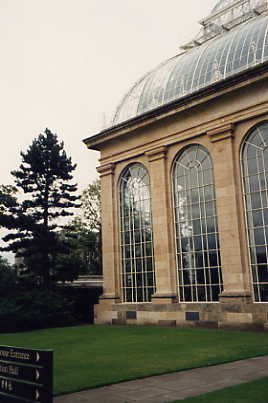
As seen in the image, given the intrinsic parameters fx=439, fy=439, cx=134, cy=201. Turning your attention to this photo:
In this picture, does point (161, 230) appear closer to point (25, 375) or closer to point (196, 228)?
point (196, 228)

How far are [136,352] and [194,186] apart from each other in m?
14.3

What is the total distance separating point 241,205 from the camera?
1030 inches

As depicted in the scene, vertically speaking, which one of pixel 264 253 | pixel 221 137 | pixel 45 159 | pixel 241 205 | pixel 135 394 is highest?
pixel 45 159

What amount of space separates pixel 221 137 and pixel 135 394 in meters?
19.9

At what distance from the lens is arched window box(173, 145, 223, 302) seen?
27203mm

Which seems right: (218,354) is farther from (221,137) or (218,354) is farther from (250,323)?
(221,137)

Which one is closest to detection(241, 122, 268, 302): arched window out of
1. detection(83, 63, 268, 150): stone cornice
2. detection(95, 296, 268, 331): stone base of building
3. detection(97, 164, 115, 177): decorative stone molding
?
detection(95, 296, 268, 331): stone base of building

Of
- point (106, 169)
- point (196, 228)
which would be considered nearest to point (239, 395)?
point (196, 228)

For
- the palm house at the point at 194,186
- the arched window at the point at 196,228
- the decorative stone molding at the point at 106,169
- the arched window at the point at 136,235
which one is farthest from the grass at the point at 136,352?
the decorative stone molding at the point at 106,169

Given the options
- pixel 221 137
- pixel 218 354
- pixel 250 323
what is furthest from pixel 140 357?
pixel 221 137

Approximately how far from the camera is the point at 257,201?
83.8 ft

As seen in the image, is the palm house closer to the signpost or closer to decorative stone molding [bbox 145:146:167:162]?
decorative stone molding [bbox 145:146:167:162]

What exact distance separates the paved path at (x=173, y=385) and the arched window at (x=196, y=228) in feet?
45.5

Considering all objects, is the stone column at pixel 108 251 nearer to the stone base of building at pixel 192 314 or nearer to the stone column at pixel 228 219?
the stone base of building at pixel 192 314
